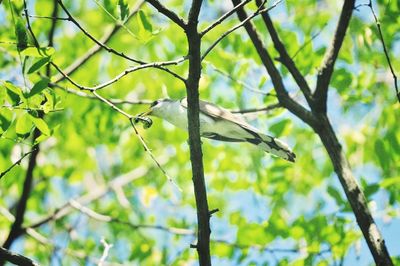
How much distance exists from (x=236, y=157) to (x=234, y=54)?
132 centimetres

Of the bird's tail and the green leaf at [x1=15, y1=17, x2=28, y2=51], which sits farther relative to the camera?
the bird's tail

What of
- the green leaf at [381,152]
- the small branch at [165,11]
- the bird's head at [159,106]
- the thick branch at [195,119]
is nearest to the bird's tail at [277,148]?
the green leaf at [381,152]

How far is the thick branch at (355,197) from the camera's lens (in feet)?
8.41

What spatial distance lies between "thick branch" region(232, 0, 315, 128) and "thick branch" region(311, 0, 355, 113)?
105mm

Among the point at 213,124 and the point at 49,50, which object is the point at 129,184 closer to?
the point at 213,124

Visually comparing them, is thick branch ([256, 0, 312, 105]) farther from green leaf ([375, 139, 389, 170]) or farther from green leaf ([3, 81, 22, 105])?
green leaf ([3, 81, 22, 105])

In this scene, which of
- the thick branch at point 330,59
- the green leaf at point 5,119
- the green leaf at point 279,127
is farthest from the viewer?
the green leaf at point 279,127

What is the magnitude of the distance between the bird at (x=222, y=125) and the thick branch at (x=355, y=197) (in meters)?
0.27

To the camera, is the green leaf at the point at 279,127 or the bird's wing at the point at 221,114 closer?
the bird's wing at the point at 221,114

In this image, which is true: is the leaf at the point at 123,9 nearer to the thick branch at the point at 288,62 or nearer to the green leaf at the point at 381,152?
the thick branch at the point at 288,62

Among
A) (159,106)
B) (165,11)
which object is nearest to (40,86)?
(165,11)

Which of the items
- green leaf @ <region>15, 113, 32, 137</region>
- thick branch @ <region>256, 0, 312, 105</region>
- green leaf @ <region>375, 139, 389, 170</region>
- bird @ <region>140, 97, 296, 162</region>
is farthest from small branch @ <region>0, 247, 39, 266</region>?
green leaf @ <region>375, 139, 389, 170</region>

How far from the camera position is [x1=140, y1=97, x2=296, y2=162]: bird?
3119 mm

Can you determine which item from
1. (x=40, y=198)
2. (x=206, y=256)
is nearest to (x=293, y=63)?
(x=206, y=256)
